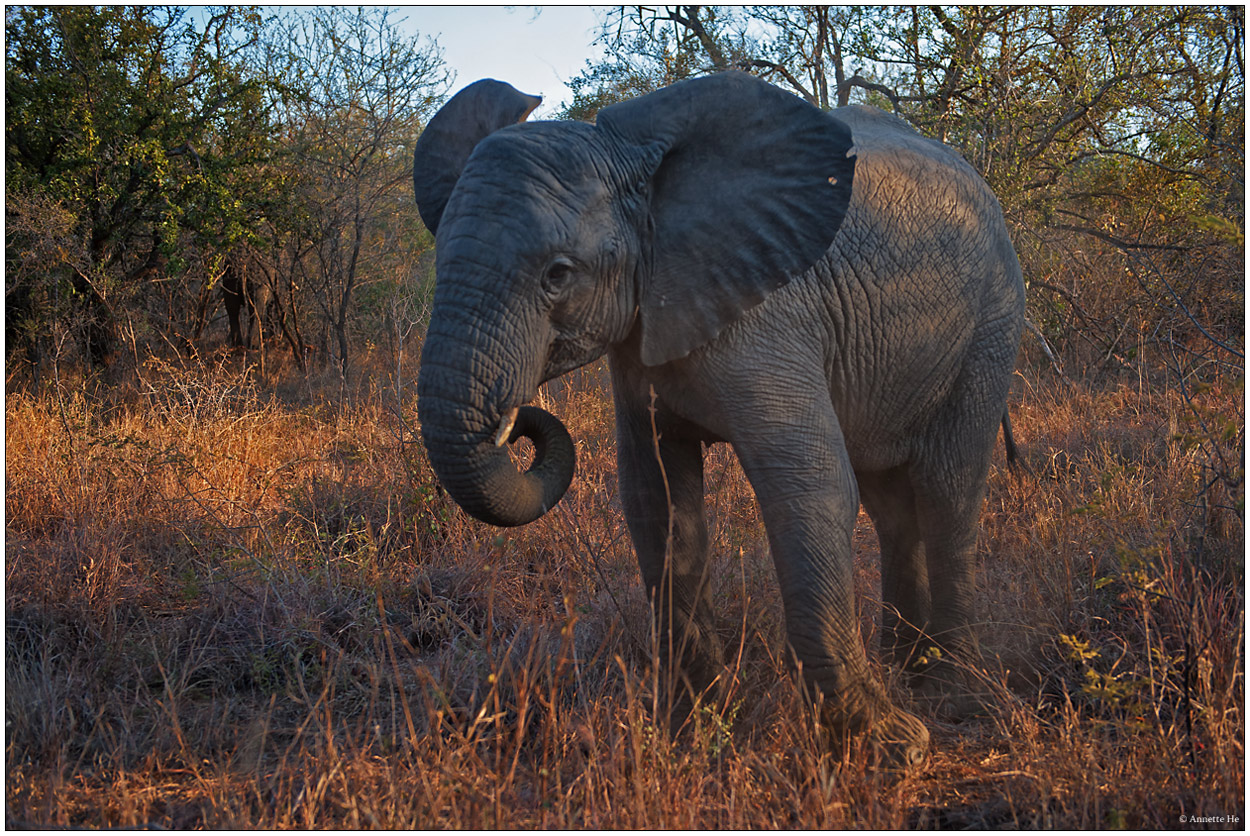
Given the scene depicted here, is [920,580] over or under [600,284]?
under

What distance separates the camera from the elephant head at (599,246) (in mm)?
2455

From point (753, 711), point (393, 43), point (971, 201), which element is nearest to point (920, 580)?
point (753, 711)

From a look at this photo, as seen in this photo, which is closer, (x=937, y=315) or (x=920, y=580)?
(x=937, y=315)

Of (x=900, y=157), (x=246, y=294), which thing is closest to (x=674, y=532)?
(x=900, y=157)

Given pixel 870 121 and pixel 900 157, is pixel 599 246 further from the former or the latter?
pixel 870 121

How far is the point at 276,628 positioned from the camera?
13.3 feet

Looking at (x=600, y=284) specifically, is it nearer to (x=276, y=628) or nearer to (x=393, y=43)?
(x=276, y=628)

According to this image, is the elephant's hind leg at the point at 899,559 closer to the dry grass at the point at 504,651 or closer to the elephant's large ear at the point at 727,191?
the dry grass at the point at 504,651

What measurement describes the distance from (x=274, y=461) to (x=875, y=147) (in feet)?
15.4

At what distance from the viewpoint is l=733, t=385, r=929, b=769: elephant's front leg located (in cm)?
272

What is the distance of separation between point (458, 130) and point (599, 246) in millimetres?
837

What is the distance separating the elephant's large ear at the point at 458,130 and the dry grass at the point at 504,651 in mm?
1229

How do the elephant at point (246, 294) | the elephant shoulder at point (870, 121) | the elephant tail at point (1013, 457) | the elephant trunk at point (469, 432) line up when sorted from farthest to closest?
the elephant at point (246, 294) → the elephant tail at point (1013, 457) → the elephant shoulder at point (870, 121) → the elephant trunk at point (469, 432)

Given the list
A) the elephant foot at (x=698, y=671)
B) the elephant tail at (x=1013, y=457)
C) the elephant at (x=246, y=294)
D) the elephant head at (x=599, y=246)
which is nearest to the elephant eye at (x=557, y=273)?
the elephant head at (x=599, y=246)
